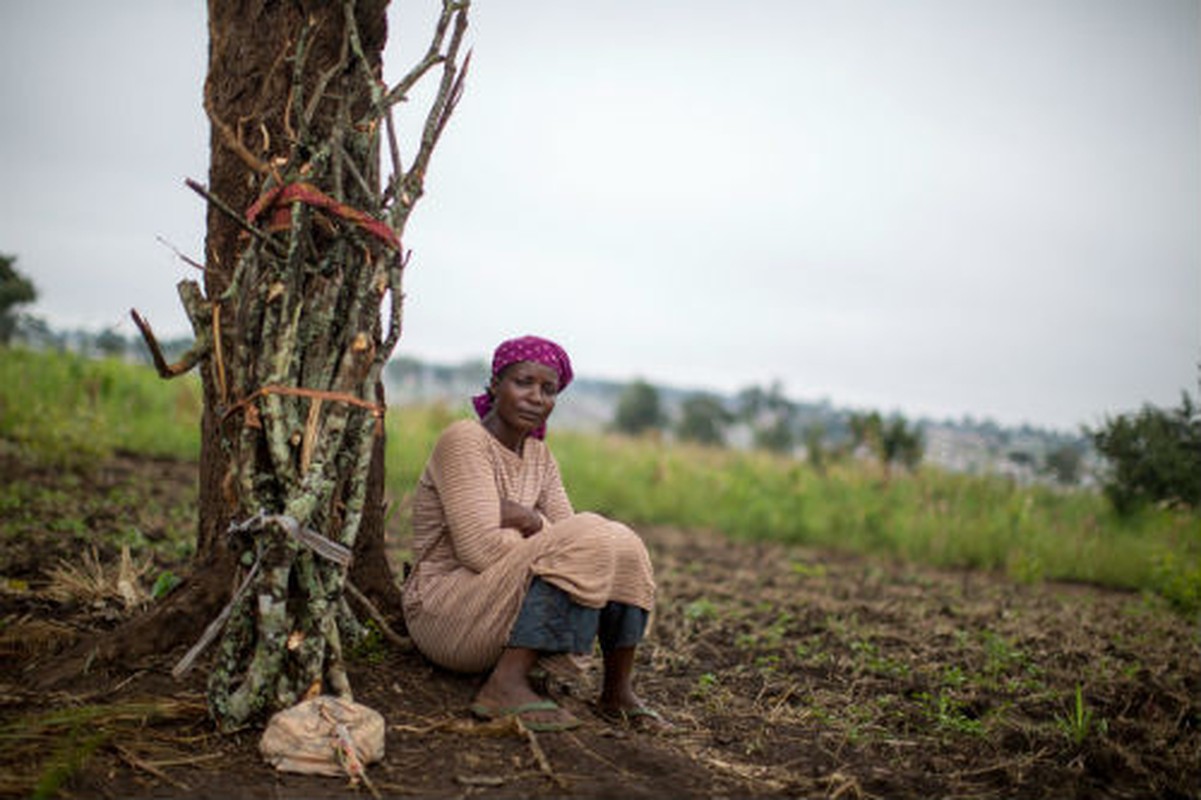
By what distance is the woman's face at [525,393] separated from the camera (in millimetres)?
3355

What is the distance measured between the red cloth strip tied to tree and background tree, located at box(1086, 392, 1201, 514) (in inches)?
392

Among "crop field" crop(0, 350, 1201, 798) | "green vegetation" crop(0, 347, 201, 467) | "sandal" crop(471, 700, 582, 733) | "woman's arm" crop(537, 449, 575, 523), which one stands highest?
"woman's arm" crop(537, 449, 575, 523)

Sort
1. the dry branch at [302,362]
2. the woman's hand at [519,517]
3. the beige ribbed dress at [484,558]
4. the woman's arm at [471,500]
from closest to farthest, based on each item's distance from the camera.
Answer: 1. the dry branch at [302,362]
2. the beige ribbed dress at [484,558]
3. the woman's arm at [471,500]
4. the woman's hand at [519,517]

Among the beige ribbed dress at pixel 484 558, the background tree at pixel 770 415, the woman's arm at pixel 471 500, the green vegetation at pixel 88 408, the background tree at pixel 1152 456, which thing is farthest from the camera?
the background tree at pixel 770 415

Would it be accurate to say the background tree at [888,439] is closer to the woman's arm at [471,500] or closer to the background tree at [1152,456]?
the background tree at [1152,456]

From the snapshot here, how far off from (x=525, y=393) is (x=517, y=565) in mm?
657

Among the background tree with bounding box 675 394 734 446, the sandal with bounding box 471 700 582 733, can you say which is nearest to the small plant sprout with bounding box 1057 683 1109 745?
the sandal with bounding box 471 700 582 733

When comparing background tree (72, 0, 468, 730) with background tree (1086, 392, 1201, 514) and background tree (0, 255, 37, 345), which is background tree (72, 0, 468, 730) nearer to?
background tree (0, 255, 37, 345)

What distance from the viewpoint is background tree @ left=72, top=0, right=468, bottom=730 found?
2.69 meters

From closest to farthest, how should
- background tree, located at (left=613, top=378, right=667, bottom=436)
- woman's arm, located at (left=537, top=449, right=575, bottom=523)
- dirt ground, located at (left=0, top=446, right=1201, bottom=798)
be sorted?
dirt ground, located at (left=0, top=446, right=1201, bottom=798) < woman's arm, located at (left=537, top=449, right=575, bottom=523) < background tree, located at (left=613, top=378, right=667, bottom=436)

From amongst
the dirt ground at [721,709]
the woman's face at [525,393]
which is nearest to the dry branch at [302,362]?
the dirt ground at [721,709]

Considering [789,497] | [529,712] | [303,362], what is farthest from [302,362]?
[789,497]

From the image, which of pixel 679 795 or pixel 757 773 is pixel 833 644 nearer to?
pixel 757 773

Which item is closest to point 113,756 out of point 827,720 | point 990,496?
point 827,720
